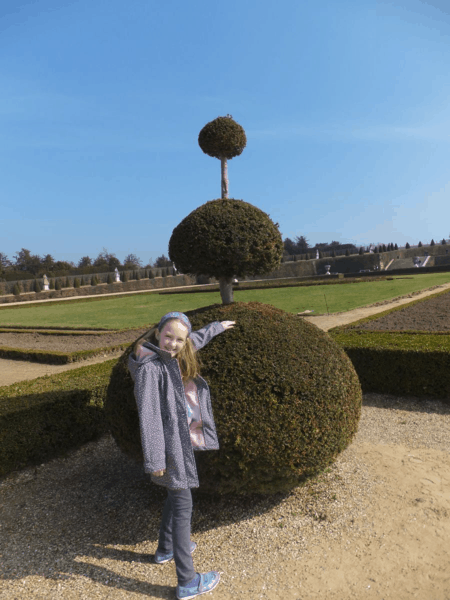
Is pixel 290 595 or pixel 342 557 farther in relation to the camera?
pixel 342 557

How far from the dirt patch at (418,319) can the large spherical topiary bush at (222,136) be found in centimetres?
695

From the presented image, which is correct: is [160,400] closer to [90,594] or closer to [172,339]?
[172,339]

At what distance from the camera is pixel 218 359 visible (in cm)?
364

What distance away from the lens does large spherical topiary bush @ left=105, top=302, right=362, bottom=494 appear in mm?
3439

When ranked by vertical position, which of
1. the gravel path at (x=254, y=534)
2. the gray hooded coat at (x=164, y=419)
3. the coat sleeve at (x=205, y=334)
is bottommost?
the gravel path at (x=254, y=534)

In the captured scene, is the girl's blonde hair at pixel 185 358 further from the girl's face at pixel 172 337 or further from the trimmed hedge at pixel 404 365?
the trimmed hedge at pixel 404 365

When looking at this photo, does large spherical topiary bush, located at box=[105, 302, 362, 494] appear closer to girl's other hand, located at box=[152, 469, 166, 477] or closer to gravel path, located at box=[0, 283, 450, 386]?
girl's other hand, located at box=[152, 469, 166, 477]

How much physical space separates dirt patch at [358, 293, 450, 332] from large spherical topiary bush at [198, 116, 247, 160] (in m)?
6.95

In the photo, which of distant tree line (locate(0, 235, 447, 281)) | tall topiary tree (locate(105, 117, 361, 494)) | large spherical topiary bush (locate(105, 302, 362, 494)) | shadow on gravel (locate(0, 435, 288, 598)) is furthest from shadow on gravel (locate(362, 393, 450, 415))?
distant tree line (locate(0, 235, 447, 281))

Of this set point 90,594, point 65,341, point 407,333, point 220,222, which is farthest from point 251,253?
point 65,341

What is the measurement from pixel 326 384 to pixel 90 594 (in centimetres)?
233

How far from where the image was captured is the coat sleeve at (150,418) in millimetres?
2830

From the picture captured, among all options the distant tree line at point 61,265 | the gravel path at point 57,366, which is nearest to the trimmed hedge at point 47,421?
the gravel path at point 57,366

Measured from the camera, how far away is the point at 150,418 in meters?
2.87
